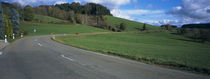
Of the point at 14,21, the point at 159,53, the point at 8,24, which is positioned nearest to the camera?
the point at 159,53

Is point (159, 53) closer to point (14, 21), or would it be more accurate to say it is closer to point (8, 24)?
point (8, 24)

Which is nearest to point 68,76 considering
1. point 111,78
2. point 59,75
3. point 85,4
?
point 59,75

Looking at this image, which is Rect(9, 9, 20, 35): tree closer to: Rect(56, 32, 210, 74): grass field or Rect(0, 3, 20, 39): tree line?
Rect(0, 3, 20, 39): tree line

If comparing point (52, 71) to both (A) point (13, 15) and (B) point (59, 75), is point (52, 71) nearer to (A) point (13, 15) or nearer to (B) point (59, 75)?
(B) point (59, 75)

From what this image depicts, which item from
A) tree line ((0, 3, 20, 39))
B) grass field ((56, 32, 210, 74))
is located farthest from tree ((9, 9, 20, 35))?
grass field ((56, 32, 210, 74))

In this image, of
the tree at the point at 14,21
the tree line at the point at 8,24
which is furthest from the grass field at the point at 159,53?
the tree at the point at 14,21

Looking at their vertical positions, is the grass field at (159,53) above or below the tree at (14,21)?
below

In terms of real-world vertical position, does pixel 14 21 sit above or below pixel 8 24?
above

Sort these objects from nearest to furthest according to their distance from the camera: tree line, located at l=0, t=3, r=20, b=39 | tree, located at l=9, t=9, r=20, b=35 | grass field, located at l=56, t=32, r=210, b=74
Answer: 1. grass field, located at l=56, t=32, r=210, b=74
2. tree line, located at l=0, t=3, r=20, b=39
3. tree, located at l=9, t=9, r=20, b=35

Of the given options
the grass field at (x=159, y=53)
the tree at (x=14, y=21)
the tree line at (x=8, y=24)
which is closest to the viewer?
the grass field at (x=159, y=53)

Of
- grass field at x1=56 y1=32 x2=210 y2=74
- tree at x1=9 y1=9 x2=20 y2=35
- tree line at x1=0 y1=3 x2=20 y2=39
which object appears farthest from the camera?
tree at x1=9 y1=9 x2=20 y2=35

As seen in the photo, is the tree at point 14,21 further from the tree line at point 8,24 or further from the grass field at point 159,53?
the grass field at point 159,53

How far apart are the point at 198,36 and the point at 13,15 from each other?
73.7m

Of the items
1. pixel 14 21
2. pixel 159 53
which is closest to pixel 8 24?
pixel 14 21
